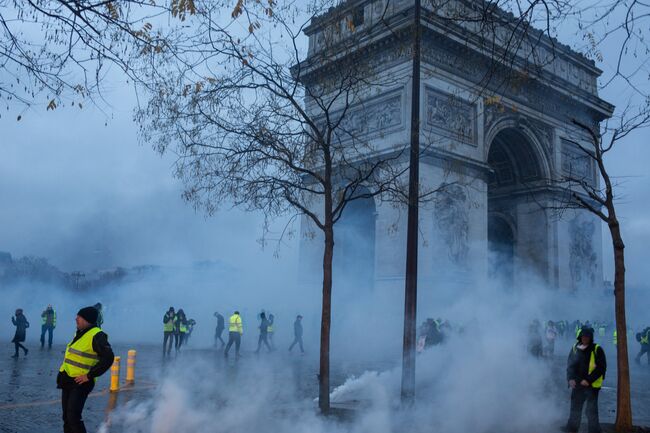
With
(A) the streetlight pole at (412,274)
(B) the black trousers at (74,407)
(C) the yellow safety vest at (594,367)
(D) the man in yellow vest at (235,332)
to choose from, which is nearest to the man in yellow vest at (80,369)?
(B) the black trousers at (74,407)

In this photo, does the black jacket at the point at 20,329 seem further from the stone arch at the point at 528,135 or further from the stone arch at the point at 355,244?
the stone arch at the point at 528,135

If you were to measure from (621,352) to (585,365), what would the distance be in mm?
704

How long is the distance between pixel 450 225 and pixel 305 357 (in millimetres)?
7032

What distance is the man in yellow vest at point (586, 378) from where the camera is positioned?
24.0ft

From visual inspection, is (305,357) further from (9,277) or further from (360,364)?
(9,277)

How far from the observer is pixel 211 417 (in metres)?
7.28

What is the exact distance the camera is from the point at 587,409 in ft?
24.1

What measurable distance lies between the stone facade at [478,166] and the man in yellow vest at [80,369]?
37.1ft

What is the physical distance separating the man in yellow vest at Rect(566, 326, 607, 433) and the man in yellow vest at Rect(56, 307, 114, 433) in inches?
213

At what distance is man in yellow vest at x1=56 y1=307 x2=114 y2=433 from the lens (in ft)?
17.8

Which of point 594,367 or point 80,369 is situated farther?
point 594,367

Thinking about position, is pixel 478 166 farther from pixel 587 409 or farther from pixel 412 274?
pixel 587 409

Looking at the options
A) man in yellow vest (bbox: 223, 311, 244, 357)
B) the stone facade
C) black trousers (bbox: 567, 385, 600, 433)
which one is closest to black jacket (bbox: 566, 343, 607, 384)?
black trousers (bbox: 567, 385, 600, 433)

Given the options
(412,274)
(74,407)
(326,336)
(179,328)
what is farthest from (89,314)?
(179,328)
